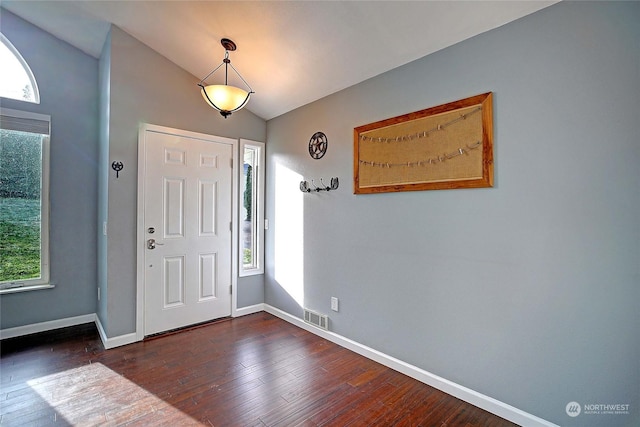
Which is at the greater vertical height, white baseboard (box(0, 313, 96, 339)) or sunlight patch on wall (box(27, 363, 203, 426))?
white baseboard (box(0, 313, 96, 339))

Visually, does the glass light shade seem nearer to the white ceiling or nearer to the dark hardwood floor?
the white ceiling

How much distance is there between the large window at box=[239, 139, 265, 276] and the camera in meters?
3.73

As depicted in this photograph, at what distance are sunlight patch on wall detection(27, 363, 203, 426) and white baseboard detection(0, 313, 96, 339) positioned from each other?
1148 millimetres

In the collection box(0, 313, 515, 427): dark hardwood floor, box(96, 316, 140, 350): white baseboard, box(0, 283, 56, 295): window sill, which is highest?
box(0, 283, 56, 295): window sill

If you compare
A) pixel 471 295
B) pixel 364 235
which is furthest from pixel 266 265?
pixel 471 295

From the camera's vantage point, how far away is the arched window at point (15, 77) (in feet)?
9.62

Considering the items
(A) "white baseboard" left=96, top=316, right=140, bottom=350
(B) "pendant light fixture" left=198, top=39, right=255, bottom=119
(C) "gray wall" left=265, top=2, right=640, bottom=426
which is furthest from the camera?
(A) "white baseboard" left=96, top=316, right=140, bottom=350

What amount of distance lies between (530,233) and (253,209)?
9.61 ft

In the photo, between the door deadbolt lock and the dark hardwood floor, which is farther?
the door deadbolt lock

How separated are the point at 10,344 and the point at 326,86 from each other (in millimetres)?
3888

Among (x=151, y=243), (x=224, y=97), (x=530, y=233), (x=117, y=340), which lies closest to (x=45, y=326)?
(x=117, y=340)

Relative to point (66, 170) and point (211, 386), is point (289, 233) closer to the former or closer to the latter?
point (211, 386)

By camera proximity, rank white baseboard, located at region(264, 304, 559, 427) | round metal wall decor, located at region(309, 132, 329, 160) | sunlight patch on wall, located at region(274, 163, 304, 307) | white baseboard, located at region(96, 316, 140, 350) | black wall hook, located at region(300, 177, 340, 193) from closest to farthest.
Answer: white baseboard, located at region(264, 304, 559, 427)
white baseboard, located at region(96, 316, 140, 350)
black wall hook, located at region(300, 177, 340, 193)
round metal wall decor, located at region(309, 132, 329, 160)
sunlight patch on wall, located at region(274, 163, 304, 307)

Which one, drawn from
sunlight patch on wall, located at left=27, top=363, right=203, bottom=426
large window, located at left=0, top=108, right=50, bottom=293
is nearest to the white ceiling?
large window, located at left=0, top=108, right=50, bottom=293
